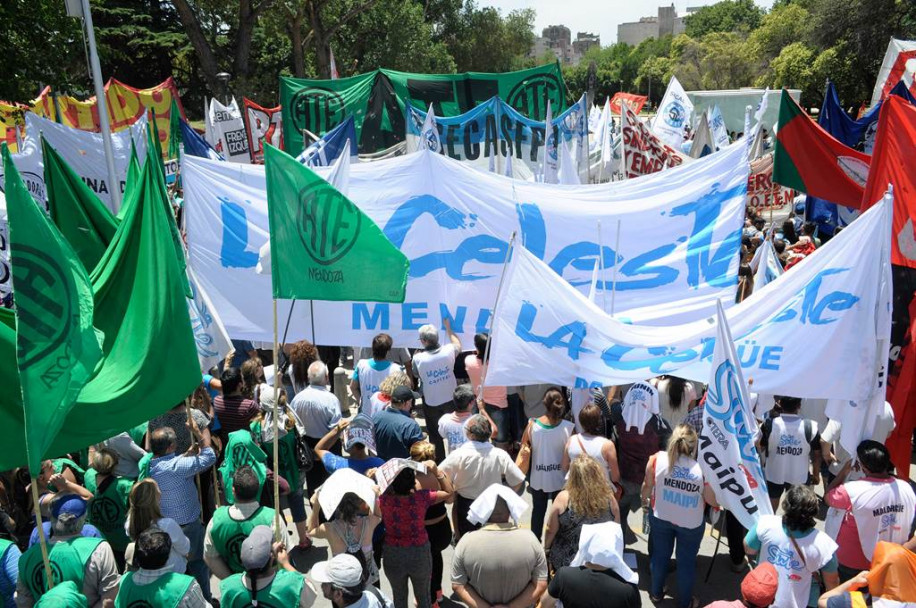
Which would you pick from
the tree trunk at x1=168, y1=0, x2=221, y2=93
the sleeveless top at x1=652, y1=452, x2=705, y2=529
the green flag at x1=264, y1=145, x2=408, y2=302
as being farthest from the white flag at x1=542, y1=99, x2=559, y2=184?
the tree trunk at x1=168, y1=0, x2=221, y2=93

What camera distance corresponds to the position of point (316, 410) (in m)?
6.47

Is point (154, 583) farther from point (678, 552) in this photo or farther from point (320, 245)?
point (678, 552)

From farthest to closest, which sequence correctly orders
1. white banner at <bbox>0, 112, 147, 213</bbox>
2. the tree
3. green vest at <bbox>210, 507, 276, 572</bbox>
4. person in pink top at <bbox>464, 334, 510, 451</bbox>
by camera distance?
the tree → white banner at <bbox>0, 112, 147, 213</bbox> → person in pink top at <bbox>464, 334, 510, 451</bbox> → green vest at <bbox>210, 507, 276, 572</bbox>

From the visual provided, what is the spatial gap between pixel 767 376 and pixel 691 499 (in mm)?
970

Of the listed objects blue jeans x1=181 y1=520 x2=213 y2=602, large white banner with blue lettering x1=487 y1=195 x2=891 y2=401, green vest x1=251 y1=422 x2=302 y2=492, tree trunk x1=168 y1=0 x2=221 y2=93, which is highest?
tree trunk x1=168 y1=0 x2=221 y2=93

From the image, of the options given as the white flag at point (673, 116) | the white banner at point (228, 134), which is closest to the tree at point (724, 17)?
the white flag at point (673, 116)

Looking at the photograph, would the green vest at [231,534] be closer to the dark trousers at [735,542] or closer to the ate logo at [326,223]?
the ate logo at [326,223]

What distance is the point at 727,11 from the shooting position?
439 feet

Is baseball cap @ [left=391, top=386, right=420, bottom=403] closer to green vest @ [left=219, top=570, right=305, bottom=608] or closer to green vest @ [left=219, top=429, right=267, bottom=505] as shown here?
green vest @ [left=219, top=429, right=267, bottom=505]

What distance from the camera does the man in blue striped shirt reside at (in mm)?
5406

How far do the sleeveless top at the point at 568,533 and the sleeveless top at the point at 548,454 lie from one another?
83cm

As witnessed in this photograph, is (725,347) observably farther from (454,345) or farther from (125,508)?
(125,508)

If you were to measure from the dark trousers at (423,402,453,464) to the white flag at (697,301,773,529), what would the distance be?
3018 millimetres

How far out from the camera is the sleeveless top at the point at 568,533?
4.89 m
